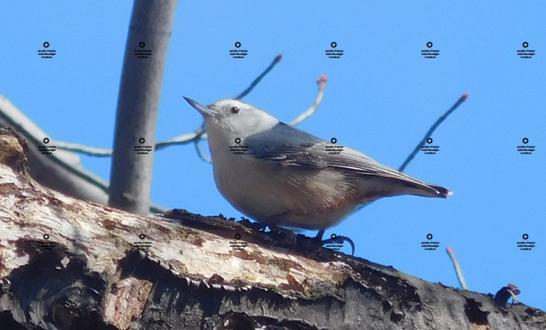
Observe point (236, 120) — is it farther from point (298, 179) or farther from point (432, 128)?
point (432, 128)

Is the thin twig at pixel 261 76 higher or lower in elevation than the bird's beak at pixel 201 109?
higher

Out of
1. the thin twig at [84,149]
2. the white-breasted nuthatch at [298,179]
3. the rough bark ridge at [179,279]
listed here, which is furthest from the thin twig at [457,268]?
the thin twig at [84,149]

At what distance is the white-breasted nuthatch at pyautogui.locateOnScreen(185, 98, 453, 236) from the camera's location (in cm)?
337

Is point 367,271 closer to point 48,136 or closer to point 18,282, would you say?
point 18,282

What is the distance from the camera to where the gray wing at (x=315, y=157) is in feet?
11.5

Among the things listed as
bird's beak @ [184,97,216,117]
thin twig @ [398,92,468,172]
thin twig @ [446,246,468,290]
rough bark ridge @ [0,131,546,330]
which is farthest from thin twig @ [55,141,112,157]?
thin twig @ [446,246,468,290]

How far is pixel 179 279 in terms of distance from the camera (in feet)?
6.97

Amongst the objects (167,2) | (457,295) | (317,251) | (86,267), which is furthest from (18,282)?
(457,295)

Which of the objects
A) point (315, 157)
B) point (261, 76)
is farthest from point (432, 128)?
point (261, 76)

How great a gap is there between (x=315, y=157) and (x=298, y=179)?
233 millimetres

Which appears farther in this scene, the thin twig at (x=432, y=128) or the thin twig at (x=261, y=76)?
the thin twig at (x=261, y=76)

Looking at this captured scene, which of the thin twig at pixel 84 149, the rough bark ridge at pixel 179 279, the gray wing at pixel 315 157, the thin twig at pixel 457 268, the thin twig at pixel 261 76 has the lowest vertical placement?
the rough bark ridge at pixel 179 279

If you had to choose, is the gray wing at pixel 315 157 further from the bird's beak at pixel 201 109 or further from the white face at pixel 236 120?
the bird's beak at pixel 201 109

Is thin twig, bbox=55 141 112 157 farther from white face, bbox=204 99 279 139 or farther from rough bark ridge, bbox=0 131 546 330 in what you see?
rough bark ridge, bbox=0 131 546 330
